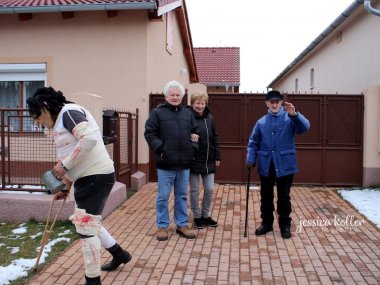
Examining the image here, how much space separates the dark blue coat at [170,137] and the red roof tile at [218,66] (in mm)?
16934

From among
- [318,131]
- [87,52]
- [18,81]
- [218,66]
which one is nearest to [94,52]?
[87,52]

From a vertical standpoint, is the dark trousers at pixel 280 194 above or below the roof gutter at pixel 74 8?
below

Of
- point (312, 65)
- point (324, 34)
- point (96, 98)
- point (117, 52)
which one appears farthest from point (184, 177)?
point (312, 65)

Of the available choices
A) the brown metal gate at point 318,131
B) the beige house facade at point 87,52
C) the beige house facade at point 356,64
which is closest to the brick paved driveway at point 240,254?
the brown metal gate at point 318,131

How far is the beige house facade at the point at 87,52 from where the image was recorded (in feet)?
32.8

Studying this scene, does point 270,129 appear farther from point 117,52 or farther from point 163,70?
point 163,70

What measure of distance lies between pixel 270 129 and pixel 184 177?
1258 mm

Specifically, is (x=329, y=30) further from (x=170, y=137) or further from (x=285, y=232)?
(x=170, y=137)

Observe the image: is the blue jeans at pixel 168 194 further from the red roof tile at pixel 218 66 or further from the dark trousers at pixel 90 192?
the red roof tile at pixel 218 66

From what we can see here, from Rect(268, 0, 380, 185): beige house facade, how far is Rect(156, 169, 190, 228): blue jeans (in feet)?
18.0

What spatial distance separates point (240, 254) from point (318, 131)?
18.0 ft

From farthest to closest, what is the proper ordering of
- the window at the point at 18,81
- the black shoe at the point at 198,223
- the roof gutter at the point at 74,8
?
1. the window at the point at 18,81
2. the roof gutter at the point at 74,8
3. the black shoe at the point at 198,223

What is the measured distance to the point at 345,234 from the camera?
239 inches

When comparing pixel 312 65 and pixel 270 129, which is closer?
pixel 270 129
